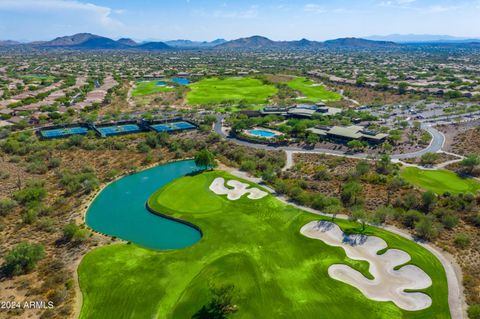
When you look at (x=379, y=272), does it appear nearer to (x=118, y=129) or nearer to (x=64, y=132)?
(x=118, y=129)

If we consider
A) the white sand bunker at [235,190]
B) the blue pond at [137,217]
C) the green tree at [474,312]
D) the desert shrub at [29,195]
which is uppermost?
the desert shrub at [29,195]

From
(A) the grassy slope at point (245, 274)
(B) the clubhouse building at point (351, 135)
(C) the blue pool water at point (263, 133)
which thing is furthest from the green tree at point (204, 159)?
(B) the clubhouse building at point (351, 135)

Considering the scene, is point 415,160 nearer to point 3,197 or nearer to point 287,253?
point 287,253

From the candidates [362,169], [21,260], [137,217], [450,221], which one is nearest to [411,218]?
[450,221]

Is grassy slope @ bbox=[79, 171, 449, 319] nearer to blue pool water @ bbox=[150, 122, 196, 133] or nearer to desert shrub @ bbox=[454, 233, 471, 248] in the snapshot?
desert shrub @ bbox=[454, 233, 471, 248]

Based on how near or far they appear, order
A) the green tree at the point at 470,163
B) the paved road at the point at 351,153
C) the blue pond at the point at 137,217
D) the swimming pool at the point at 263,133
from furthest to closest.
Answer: the swimming pool at the point at 263,133 < the paved road at the point at 351,153 < the green tree at the point at 470,163 < the blue pond at the point at 137,217

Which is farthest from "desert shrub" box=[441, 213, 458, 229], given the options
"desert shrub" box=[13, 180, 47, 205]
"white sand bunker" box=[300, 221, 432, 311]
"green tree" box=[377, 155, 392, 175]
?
"desert shrub" box=[13, 180, 47, 205]

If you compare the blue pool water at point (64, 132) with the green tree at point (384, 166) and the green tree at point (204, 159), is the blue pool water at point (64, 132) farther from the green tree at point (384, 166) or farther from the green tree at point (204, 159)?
the green tree at point (384, 166)

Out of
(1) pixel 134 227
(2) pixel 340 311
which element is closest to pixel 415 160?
(2) pixel 340 311
